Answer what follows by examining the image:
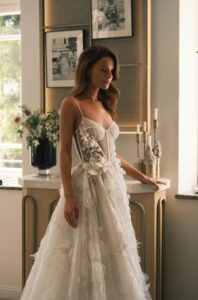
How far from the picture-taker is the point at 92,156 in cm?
215

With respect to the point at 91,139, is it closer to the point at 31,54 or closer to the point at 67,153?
the point at 67,153

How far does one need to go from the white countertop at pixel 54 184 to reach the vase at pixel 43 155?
65mm

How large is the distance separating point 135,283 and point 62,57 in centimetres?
148

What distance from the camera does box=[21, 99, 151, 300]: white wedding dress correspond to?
202 centimetres

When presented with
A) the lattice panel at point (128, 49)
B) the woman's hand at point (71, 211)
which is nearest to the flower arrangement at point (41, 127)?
the lattice panel at point (128, 49)

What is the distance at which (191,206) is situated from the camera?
2.79 m

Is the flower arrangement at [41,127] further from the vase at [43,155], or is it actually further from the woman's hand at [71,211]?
the woman's hand at [71,211]

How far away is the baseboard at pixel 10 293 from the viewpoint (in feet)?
10.6

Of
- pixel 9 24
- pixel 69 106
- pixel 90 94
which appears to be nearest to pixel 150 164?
pixel 90 94

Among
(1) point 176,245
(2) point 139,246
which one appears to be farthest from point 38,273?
(1) point 176,245

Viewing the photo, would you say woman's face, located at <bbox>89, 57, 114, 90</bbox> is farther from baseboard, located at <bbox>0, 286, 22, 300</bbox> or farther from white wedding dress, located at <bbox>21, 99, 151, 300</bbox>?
baseboard, located at <bbox>0, 286, 22, 300</bbox>

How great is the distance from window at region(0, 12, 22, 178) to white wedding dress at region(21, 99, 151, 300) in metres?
1.58

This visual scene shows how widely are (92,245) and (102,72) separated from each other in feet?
2.45

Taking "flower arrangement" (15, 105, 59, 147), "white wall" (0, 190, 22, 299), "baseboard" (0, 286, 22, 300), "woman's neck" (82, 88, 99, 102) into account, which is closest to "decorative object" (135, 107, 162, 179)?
"flower arrangement" (15, 105, 59, 147)
